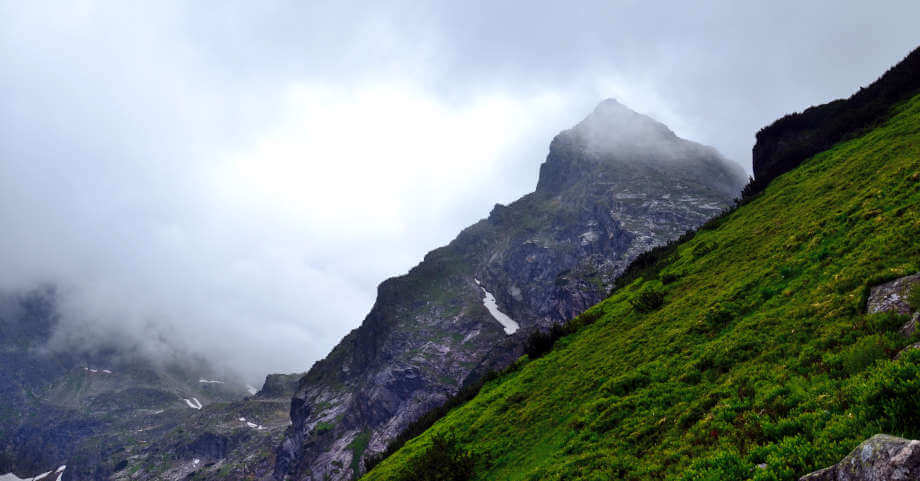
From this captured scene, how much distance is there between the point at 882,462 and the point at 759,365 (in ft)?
35.4

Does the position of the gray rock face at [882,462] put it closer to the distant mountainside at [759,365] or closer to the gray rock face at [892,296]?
the distant mountainside at [759,365]

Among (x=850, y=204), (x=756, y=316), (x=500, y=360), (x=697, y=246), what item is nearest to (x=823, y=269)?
(x=756, y=316)

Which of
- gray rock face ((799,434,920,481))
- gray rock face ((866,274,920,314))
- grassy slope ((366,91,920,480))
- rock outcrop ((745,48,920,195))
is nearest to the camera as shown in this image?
gray rock face ((799,434,920,481))

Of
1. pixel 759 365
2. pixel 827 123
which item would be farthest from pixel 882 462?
pixel 827 123

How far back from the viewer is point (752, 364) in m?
17.2

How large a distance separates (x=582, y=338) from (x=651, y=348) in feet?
42.6

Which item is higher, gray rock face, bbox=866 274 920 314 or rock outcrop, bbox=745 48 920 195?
rock outcrop, bbox=745 48 920 195

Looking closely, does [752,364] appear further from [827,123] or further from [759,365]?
[827,123]

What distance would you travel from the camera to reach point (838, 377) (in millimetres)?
13117

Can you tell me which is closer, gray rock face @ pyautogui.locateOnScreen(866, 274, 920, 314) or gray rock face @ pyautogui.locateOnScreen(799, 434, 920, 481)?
gray rock face @ pyautogui.locateOnScreen(799, 434, 920, 481)

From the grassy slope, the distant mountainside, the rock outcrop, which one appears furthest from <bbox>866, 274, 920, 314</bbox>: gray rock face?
the rock outcrop

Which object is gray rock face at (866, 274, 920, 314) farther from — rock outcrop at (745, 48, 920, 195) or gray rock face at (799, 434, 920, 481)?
rock outcrop at (745, 48, 920, 195)

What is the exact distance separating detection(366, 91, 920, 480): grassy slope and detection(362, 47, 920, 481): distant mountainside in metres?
0.08

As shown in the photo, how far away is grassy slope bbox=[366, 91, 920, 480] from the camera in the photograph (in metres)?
11.5
